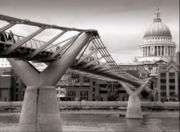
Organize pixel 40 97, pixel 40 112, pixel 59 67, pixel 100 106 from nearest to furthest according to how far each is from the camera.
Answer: pixel 40 112 → pixel 40 97 → pixel 59 67 → pixel 100 106

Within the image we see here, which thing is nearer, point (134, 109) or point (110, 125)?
point (110, 125)

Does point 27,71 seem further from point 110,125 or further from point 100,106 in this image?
point 100,106

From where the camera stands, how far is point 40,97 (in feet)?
149

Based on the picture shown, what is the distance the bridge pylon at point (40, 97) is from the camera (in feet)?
147

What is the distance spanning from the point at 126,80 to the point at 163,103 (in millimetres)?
45309

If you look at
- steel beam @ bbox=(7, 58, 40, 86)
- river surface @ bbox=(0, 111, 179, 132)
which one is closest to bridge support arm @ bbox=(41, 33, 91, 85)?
steel beam @ bbox=(7, 58, 40, 86)

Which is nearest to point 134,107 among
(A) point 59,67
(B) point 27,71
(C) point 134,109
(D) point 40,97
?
(C) point 134,109

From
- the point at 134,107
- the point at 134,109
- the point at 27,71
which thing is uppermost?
the point at 27,71

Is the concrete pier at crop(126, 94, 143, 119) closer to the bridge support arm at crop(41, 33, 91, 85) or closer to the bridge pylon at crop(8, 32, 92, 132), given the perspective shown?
the bridge support arm at crop(41, 33, 91, 85)

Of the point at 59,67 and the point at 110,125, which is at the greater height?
the point at 59,67

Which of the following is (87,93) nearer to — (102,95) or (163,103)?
(102,95)

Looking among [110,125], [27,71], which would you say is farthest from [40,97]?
[110,125]

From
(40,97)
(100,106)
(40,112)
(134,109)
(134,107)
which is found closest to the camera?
(40,112)

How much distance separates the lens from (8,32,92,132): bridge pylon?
1761 inches
